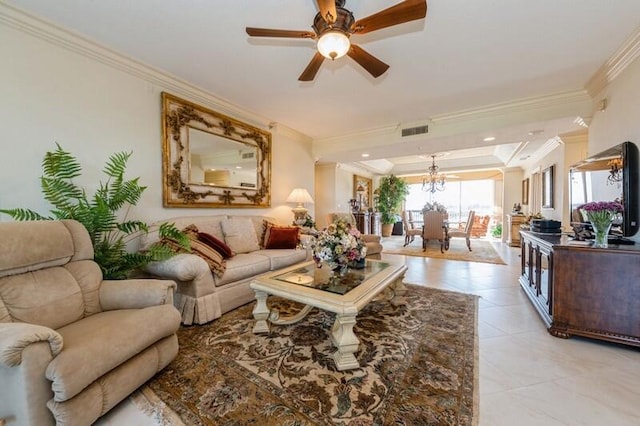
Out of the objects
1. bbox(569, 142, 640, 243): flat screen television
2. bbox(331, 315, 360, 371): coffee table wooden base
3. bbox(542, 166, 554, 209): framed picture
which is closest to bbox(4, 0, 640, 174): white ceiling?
bbox(569, 142, 640, 243): flat screen television

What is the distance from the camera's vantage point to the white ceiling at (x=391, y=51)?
1914 mm

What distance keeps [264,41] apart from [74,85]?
181 cm

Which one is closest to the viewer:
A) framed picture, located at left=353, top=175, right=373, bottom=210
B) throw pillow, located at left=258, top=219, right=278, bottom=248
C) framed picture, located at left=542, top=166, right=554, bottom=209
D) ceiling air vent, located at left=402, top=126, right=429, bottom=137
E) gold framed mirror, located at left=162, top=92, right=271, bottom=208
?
gold framed mirror, located at left=162, top=92, right=271, bottom=208

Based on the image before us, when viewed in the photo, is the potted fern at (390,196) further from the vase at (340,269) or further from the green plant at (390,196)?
the vase at (340,269)

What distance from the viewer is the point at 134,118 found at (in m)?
2.74

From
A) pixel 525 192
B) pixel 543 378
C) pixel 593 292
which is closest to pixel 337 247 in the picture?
pixel 543 378

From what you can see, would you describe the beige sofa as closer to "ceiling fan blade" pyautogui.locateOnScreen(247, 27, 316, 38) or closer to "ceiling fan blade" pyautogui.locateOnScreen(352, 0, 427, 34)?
"ceiling fan blade" pyautogui.locateOnScreen(247, 27, 316, 38)

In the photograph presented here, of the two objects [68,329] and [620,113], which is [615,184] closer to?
[620,113]

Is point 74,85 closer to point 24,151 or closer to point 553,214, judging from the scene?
point 24,151

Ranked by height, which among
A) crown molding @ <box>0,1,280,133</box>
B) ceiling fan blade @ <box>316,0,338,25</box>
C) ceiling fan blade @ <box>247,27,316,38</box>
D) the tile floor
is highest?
crown molding @ <box>0,1,280,133</box>

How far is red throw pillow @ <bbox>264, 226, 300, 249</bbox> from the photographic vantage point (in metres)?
3.68

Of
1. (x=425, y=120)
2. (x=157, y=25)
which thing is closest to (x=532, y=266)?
(x=425, y=120)

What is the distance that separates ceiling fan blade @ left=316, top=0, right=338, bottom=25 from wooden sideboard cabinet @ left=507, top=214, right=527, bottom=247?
24.1 ft

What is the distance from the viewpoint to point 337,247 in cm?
221
